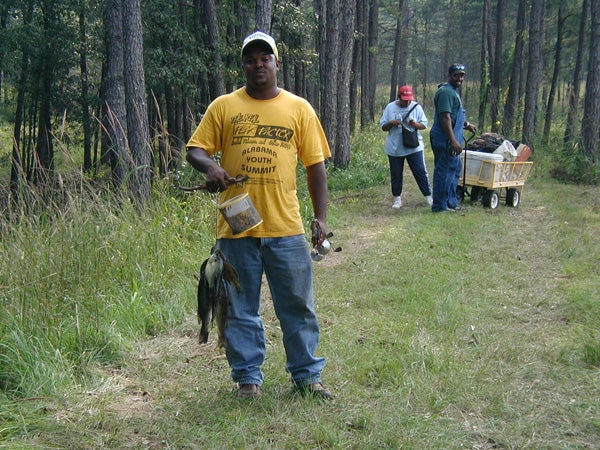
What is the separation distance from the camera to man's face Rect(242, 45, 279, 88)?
3.81m

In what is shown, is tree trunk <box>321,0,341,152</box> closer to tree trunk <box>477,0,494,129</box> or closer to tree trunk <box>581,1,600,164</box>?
tree trunk <box>581,1,600,164</box>

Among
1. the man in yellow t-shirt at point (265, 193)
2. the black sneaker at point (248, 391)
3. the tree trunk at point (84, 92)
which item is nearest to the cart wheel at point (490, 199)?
the man in yellow t-shirt at point (265, 193)

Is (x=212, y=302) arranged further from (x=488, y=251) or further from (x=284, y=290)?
(x=488, y=251)

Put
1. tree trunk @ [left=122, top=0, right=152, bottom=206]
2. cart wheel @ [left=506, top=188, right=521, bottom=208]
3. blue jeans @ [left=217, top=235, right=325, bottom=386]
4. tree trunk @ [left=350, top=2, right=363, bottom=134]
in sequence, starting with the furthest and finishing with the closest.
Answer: tree trunk @ [left=350, top=2, right=363, bottom=134]
cart wheel @ [left=506, top=188, right=521, bottom=208]
tree trunk @ [left=122, top=0, right=152, bottom=206]
blue jeans @ [left=217, top=235, right=325, bottom=386]

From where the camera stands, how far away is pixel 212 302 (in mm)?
4016

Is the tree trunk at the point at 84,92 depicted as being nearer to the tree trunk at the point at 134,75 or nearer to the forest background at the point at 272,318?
the tree trunk at the point at 134,75

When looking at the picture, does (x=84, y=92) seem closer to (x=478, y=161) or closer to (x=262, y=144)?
(x=478, y=161)

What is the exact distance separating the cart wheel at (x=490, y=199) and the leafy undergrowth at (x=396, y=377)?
3319mm

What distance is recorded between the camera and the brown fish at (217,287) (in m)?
3.91

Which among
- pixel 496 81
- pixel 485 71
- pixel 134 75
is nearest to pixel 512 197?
pixel 134 75

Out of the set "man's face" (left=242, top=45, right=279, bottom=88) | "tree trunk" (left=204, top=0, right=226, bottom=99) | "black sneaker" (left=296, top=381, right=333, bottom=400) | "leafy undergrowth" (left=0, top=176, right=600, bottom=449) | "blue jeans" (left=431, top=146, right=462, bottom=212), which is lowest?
"leafy undergrowth" (left=0, top=176, right=600, bottom=449)

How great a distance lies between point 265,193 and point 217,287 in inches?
24.6

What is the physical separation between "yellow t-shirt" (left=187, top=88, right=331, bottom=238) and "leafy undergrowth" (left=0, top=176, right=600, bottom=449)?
114cm

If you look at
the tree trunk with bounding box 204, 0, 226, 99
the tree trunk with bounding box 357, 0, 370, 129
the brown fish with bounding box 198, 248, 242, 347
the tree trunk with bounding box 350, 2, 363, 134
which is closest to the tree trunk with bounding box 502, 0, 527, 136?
the tree trunk with bounding box 350, 2, 363, 134
